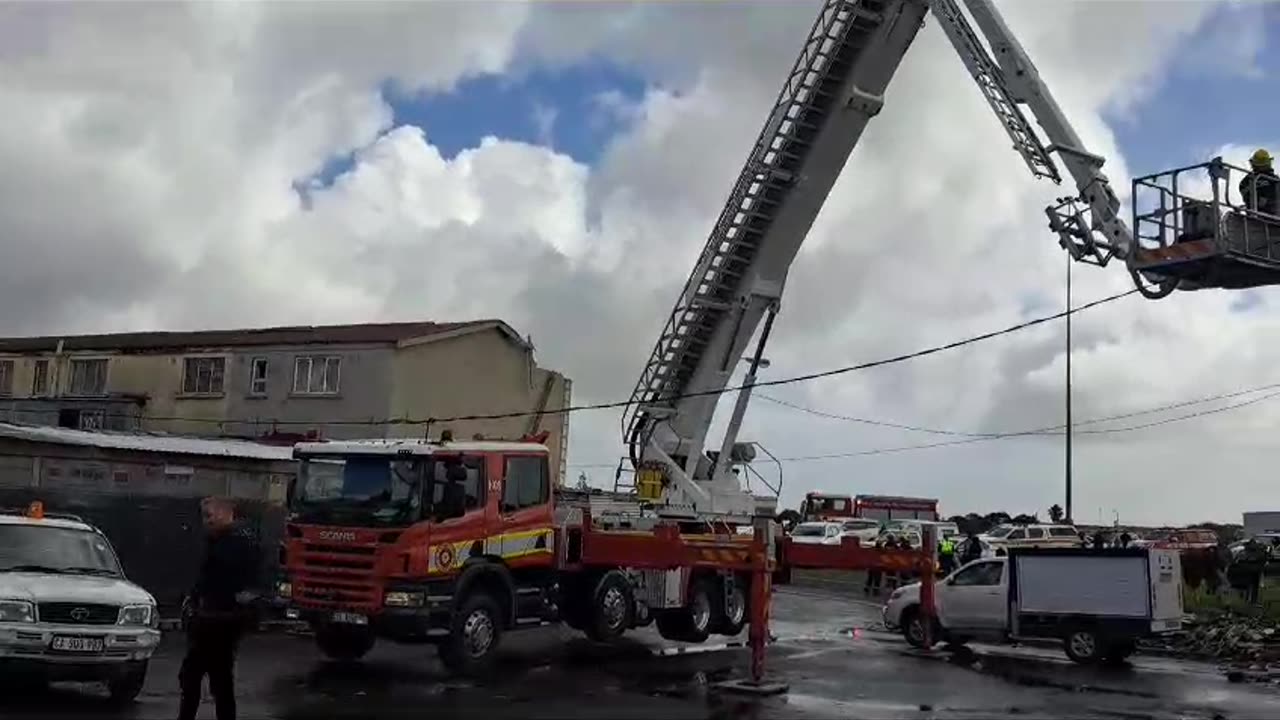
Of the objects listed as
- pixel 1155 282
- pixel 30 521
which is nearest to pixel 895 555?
pixel 1155 282

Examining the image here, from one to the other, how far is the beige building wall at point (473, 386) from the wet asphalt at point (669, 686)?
1743 cm

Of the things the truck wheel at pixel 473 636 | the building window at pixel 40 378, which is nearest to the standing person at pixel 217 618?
the truck wheel at pixel 473 636

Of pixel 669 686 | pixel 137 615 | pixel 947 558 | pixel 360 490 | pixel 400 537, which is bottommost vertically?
pixel 669 686

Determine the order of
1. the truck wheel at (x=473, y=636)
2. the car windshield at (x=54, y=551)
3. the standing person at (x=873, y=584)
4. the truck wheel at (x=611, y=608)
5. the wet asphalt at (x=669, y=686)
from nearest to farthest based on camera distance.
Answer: the car windshield at (x=54, y=551)
the wet asphalt at (x=669, y=686)
the truck wheel at (x=473, y=636)
the truck wheel at (x=611, y=608)
the standing person at (x=873, y=584)

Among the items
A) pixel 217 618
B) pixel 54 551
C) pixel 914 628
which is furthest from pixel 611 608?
pixel 217 618

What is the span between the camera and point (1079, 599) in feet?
62.4

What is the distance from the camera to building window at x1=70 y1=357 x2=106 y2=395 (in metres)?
40.1

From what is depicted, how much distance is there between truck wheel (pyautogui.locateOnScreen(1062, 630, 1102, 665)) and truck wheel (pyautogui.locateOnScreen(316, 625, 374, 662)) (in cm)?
1037

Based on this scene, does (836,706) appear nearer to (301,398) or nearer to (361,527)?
(361,527)

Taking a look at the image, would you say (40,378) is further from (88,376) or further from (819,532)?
(819,532)

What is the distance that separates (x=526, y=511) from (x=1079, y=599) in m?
8.66

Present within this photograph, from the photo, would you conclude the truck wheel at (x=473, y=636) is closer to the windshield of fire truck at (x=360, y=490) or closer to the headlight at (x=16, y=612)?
the windshield of fire truck at (x=360, y=490)

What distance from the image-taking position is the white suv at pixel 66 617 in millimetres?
10961

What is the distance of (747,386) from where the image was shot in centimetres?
2156
